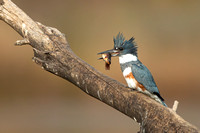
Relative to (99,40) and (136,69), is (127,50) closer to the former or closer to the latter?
(136,69)

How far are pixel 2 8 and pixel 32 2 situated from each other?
14.0ft

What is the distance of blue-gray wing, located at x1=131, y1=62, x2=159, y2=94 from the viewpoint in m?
3.08

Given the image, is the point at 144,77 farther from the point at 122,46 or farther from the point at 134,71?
the point at 122,46

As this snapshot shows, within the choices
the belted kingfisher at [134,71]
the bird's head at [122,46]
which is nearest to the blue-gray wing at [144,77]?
the belted kingfisher at [134,71]

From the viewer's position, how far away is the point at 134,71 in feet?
10.5

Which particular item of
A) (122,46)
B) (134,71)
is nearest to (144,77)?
(134,71)

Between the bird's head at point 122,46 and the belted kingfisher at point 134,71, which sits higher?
the bird's head at point 122,46

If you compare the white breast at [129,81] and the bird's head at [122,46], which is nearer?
the white breast at [129,81]

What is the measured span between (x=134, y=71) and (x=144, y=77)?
10cm

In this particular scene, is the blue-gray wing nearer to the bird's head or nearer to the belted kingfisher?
the belted kingfisher

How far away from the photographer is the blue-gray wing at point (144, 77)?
3.08 metres

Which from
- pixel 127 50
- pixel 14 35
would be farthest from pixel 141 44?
pixel 127 50

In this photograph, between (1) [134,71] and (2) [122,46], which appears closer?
(1) [134,71]

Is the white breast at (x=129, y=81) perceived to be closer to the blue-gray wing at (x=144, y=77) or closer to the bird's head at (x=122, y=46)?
the blue-gray wing at (x=144, y=77)
